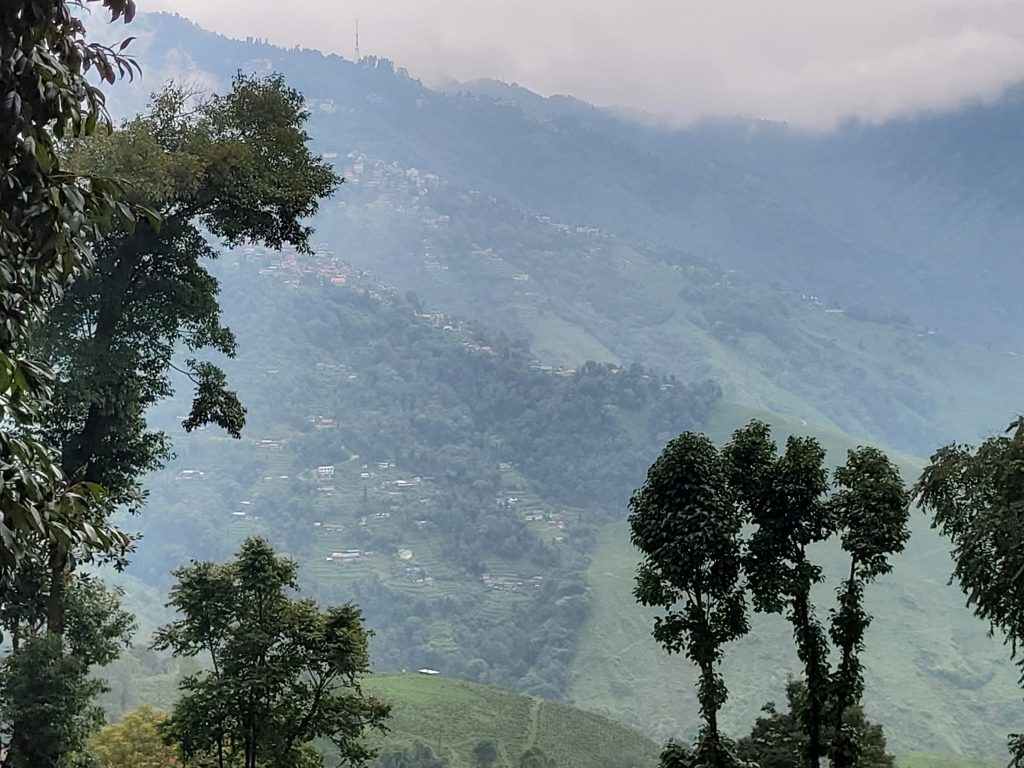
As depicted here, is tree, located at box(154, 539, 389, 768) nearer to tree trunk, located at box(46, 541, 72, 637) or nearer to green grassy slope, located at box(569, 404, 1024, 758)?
tree trunk, located at box(46, 541, 72, 637)

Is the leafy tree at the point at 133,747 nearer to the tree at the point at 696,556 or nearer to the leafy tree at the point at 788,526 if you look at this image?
the tree at the point at 696,556

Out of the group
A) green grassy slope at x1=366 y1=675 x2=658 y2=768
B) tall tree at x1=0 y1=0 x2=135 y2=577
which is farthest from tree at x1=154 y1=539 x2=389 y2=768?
green grassy slope at x1=366 y1=675 x2=658 y2=768

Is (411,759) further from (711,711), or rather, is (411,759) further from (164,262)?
(164,262)

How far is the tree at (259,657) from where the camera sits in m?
12.3

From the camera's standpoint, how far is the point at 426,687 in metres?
77.2

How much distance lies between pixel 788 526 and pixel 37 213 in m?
9.74

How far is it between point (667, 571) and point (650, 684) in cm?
9447

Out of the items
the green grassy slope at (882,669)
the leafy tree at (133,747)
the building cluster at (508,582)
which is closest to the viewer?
the leafy tree at (133,747)

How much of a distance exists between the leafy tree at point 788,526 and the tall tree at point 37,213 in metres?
8.86

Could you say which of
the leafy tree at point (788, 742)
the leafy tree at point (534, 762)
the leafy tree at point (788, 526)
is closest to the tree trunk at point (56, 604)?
the leafy tree at point (788, 526)

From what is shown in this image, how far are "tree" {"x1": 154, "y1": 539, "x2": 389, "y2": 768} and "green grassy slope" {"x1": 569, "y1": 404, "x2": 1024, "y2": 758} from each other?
8333 cm

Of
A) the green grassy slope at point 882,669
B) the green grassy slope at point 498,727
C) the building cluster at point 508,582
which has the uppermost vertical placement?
the building cluster at point 508,582

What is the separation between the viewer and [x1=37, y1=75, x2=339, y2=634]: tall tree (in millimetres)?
11414

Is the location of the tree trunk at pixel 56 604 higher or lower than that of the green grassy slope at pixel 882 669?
lower
